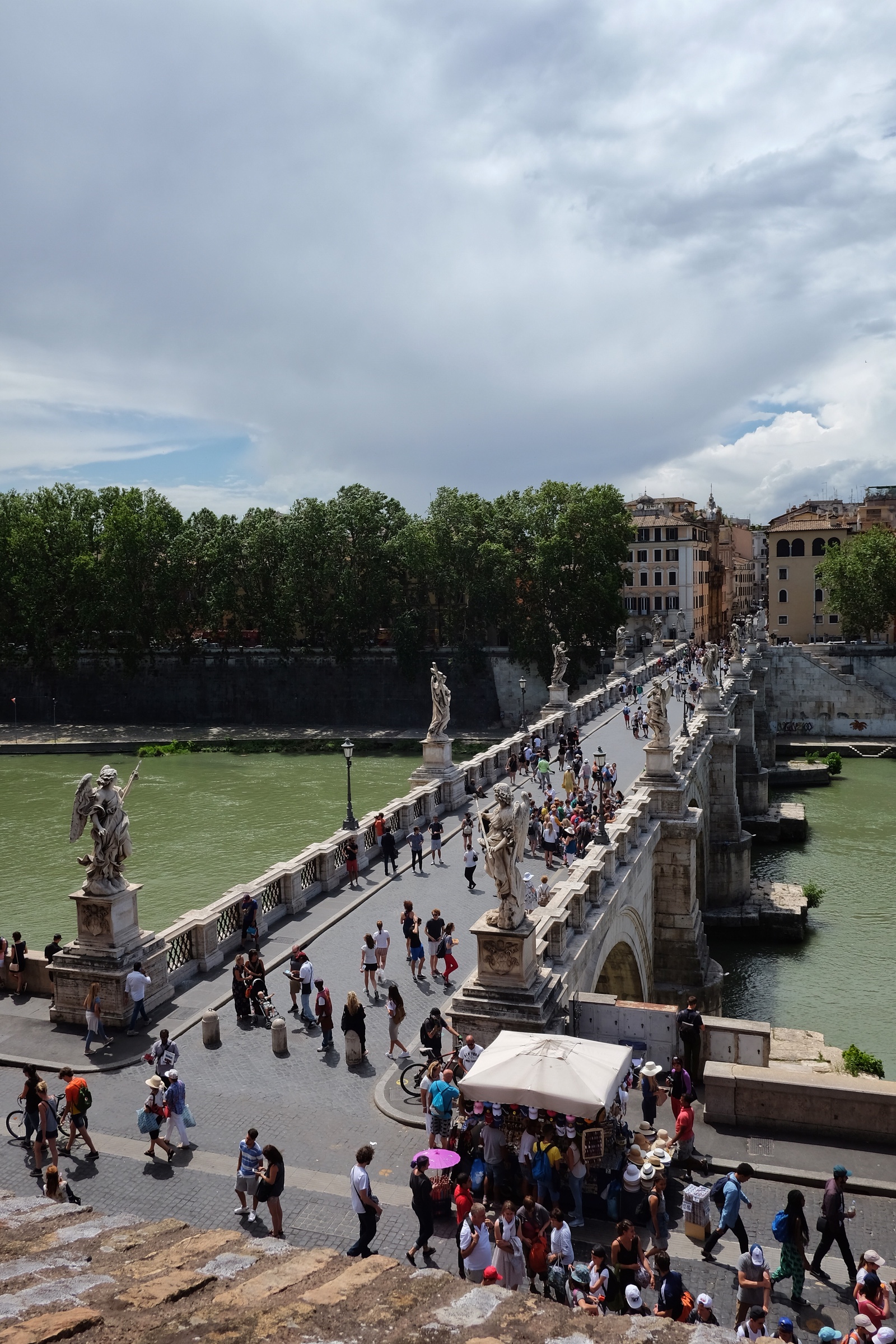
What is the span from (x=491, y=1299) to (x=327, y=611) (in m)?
54.3

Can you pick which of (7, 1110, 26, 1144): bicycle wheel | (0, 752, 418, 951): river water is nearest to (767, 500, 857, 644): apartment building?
(0, 752, 418, 951): river water

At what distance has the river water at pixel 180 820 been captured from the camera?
2744cm

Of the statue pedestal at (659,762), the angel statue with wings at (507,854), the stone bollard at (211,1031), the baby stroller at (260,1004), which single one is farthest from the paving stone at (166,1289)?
the statue pedestal at (659,762)

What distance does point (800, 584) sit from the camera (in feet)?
240

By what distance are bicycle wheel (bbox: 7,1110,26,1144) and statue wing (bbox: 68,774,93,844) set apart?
120 inches

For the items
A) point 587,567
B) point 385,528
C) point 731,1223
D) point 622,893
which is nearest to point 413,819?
point 622,893

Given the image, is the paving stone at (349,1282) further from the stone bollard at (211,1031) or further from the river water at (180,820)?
the river water at (180,820)

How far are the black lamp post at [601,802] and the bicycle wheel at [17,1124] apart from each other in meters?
10.8

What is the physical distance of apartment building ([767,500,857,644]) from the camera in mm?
72562

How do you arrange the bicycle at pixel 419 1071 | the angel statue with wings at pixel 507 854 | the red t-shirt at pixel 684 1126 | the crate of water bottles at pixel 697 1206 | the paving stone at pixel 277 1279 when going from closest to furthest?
the paving stone at pixel 277 1279 → the crate of water bottles at pixel 697 1206 → the red t-shirt at pixel 684 1126 → the bicycle at pixel 419 1071 → the angel statue with wings at pixel 507 854

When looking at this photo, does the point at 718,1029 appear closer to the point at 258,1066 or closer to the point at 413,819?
the point at 258,1066

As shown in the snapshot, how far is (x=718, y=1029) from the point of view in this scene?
12.0 m

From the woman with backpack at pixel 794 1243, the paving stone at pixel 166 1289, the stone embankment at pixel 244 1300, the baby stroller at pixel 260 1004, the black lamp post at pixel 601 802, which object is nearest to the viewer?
the stone embankment at pixel 244 1300

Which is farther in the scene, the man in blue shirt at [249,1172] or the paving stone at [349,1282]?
the man in blue shirt at [249,1172]
